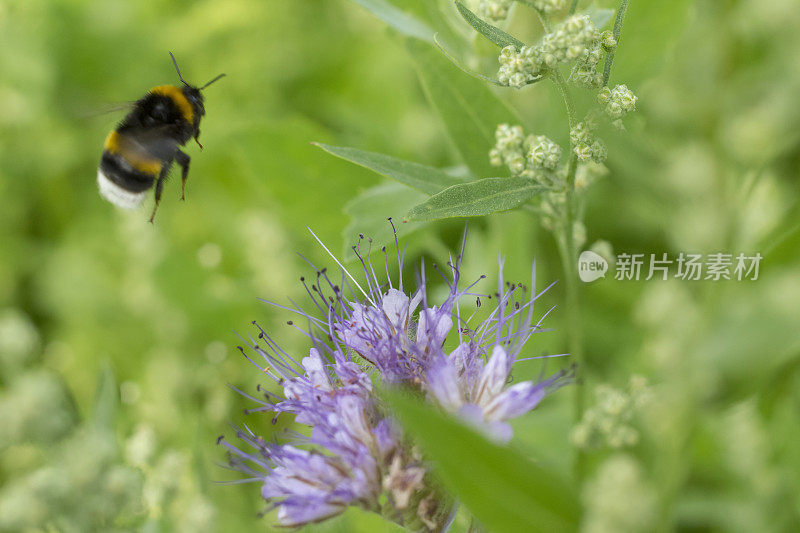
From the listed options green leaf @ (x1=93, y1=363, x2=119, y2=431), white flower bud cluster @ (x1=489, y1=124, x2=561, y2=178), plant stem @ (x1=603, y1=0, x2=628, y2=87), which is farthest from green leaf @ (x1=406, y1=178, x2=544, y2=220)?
green leaf @ (x1=93, y1=363, x2=119, y2=431)

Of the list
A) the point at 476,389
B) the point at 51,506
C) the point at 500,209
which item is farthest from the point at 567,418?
the point at 51,506

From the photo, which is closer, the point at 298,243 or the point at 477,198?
the point at 477,198

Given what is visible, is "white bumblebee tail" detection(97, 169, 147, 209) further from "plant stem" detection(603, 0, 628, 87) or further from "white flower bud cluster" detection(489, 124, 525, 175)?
"plant stem" detection(603, 0, 628, 87)

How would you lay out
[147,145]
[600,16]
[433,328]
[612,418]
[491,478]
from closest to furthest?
[491,478] → [433,328] → [600,16] → [612,418] → [147,145]

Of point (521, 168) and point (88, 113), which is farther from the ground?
point (521, 168)

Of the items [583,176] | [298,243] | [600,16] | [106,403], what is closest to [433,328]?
[583,176]

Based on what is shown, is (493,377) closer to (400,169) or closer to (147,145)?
(400,169)

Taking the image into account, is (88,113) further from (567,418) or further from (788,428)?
(788,428)
